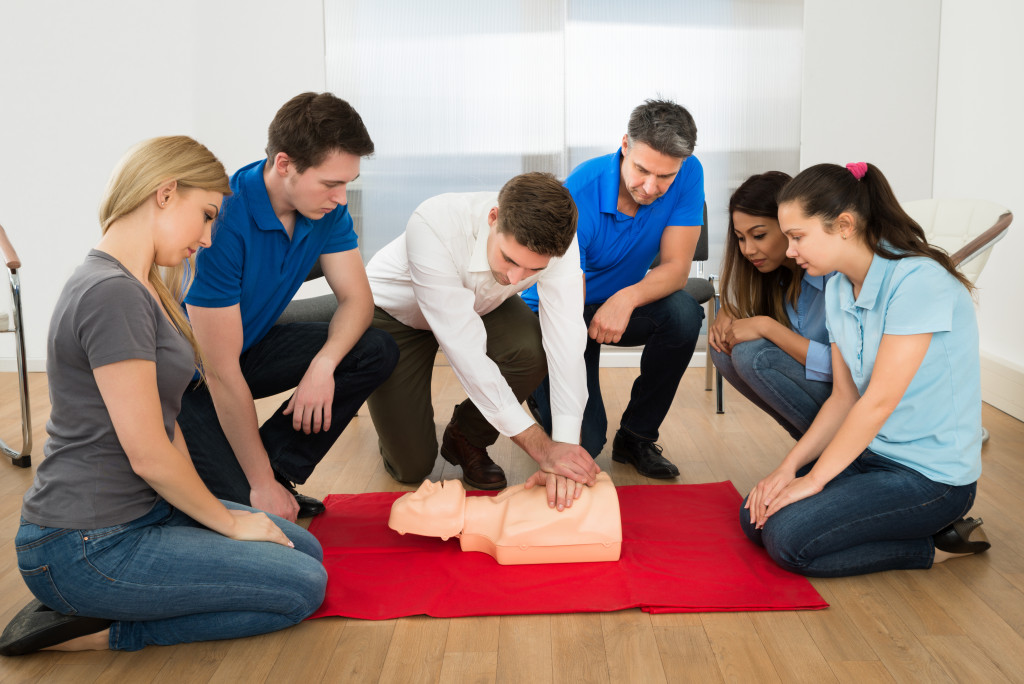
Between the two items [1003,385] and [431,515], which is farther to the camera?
[1003,385]

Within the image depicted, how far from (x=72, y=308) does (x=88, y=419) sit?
195mm

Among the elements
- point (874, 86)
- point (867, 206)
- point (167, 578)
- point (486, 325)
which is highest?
point (874, 86)

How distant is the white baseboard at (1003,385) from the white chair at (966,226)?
1.35 feet

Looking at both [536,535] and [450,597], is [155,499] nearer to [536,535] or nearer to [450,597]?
[450,597]

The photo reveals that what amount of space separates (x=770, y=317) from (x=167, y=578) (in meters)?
1.68

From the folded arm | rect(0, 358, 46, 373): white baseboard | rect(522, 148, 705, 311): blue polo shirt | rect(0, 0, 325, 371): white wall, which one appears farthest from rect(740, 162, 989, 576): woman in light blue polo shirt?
rect(0, 358, 46, 373): white baseboard

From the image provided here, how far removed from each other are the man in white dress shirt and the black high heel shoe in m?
0.78

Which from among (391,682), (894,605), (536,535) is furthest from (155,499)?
(894,605)

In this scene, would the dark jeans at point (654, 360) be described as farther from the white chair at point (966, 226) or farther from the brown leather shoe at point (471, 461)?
the white chair at point (966, 226)

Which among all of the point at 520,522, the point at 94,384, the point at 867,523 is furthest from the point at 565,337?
the point at 94,384

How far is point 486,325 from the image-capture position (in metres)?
2.42

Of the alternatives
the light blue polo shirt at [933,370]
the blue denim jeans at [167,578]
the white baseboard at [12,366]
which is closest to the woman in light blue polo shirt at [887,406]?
the light blue polo shirt at [933,370]

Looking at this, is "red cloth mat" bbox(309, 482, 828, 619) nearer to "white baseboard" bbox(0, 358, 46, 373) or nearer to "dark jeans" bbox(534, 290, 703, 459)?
"dark jeans" bbox(534, 290, 703, 459)

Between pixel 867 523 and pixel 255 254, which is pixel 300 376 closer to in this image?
pixel 255 254
